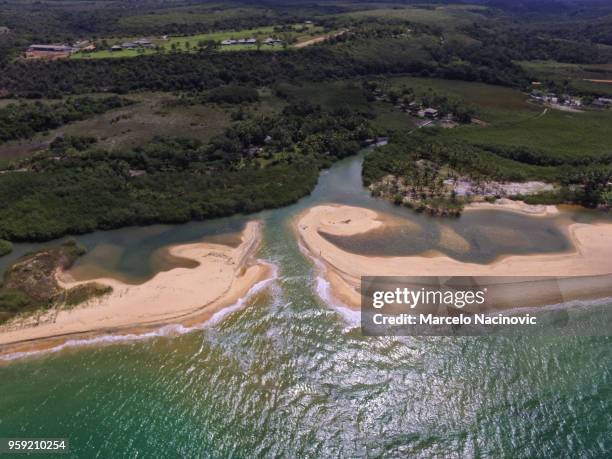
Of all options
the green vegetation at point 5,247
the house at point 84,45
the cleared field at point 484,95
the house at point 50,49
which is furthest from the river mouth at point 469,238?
the house at point 50,49

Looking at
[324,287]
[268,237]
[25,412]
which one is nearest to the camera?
[25,412]

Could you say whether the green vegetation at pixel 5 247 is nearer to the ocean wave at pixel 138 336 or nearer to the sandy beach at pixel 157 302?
the sandy beach at pixel 157 302

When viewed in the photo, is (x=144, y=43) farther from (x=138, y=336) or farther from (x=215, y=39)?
(x=138, y=336)

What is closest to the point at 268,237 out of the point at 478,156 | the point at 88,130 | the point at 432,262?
the point at 432,262

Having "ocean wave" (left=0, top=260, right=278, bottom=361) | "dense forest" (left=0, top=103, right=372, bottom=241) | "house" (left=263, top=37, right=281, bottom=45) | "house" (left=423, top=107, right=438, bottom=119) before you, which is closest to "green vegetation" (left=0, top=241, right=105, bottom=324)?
"ocean wave" (left=0, top=260, right=278, bottom=361)

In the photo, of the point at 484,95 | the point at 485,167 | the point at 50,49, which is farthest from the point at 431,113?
the point at 50,49

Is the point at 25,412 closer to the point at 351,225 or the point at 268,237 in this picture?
the point at 268,237
